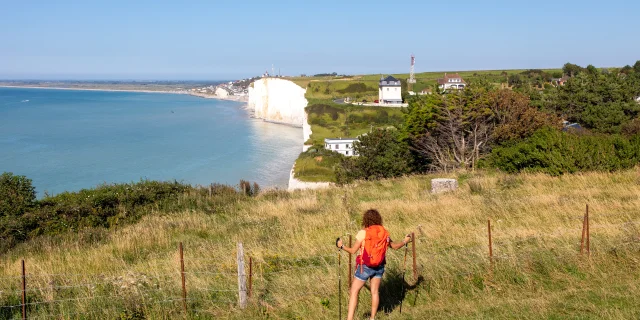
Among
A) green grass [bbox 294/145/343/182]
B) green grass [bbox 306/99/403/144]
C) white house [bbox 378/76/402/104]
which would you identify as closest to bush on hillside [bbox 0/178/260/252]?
green grass [bbox 294/145/343/182]

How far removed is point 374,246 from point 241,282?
158cm

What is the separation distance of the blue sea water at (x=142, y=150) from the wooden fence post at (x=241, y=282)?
36.4 m

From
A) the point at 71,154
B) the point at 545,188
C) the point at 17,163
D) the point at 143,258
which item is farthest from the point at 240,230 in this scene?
the point at 71,154

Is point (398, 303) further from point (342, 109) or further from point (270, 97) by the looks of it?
point (270, 97)

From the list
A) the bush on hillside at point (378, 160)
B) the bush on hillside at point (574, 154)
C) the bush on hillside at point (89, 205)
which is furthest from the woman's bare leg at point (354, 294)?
the bush on hillside at point (378, 160)

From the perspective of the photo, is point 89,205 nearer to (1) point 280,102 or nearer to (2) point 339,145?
(2) point 339,145

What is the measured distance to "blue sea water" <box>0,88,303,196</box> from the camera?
46531 millimetres

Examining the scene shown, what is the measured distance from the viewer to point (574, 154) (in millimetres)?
15367

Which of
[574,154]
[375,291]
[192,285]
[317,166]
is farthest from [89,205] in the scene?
[317,166]

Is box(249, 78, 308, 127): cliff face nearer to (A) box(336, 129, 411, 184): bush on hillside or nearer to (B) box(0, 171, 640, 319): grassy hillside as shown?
(A) box(336, 129, 411, 184): bush on hillside

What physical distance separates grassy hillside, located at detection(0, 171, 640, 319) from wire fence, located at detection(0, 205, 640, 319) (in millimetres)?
18

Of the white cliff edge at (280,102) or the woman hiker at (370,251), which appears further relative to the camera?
the white cliff edge at (280,102)

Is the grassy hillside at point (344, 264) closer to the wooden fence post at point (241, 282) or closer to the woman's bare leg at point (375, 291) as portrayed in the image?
the wooden fence post at point (241, 282)

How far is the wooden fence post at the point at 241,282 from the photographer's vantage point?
5457mm
